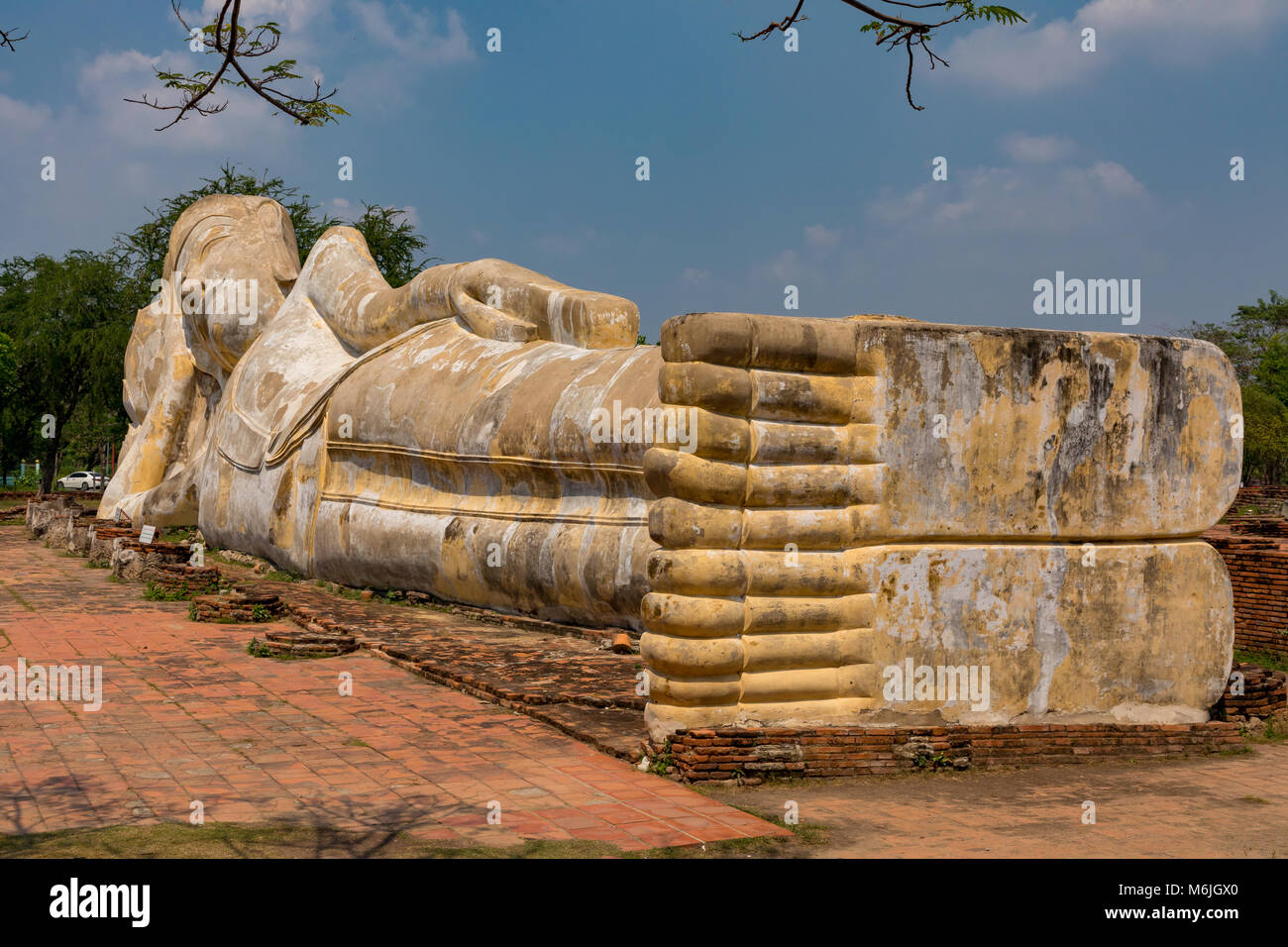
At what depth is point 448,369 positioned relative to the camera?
35.7ft

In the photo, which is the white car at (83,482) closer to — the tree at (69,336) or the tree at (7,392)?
the tree at (7,392)

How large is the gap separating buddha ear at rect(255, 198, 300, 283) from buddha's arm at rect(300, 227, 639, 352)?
5.76ft

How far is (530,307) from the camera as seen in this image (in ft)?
35.9

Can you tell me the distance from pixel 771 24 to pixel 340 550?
8.68 meters

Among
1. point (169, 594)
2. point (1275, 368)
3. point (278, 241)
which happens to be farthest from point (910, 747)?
point (1275, 368)

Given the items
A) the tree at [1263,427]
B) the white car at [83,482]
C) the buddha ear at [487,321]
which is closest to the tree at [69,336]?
the white car at [83,482]

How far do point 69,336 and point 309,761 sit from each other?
2571 centimetres

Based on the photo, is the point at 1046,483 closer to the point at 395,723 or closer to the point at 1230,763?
the point at 1230,763

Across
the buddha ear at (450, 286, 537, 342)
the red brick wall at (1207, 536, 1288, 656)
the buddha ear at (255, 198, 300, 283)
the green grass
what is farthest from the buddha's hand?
the red brick wall at (1207, 536, 1288, 656)

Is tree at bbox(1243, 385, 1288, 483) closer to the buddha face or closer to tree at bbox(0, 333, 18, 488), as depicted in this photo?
the buddha face

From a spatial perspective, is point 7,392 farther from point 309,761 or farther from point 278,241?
point 309,761

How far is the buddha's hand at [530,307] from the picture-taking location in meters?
10.3

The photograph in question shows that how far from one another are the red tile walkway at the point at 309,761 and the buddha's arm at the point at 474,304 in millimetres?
3553

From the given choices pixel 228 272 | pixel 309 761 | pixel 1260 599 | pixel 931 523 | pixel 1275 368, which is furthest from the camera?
pixel 1275 368
